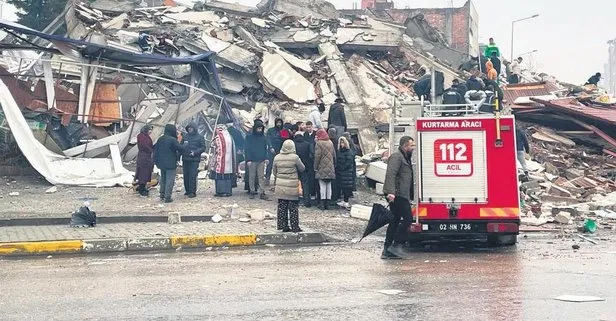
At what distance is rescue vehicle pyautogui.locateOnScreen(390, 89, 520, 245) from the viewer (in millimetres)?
13539

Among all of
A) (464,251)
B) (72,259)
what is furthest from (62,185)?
(464,251)

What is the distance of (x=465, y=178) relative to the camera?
13664 millimetres

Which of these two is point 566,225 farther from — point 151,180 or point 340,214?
point 151,180

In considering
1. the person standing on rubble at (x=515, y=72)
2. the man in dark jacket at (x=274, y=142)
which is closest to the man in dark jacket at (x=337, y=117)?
the man in dark jacket at (x=274, y=142)

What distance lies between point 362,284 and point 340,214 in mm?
8403

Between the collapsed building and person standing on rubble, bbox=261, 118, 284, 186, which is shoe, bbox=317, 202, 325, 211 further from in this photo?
the collapsed building

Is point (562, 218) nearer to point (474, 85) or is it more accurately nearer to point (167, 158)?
point (474, 85)

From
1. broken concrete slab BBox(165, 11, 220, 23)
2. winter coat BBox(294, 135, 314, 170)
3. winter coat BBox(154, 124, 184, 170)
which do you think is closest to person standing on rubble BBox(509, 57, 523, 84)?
broken concrete slab BBox(165, 11, 220, 23)

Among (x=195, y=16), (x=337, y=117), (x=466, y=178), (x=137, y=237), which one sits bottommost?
(x=137, y=237)

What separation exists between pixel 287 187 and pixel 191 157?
4460mm

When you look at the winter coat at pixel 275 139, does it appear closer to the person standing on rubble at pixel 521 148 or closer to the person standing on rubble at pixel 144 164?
the person standing on rubble at pixel 144 164

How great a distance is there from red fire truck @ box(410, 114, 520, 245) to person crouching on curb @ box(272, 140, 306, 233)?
2.18 meters

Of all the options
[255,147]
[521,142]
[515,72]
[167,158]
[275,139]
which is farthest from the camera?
[515,72]

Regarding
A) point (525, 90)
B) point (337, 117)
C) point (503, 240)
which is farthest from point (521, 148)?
point (525, 90)
